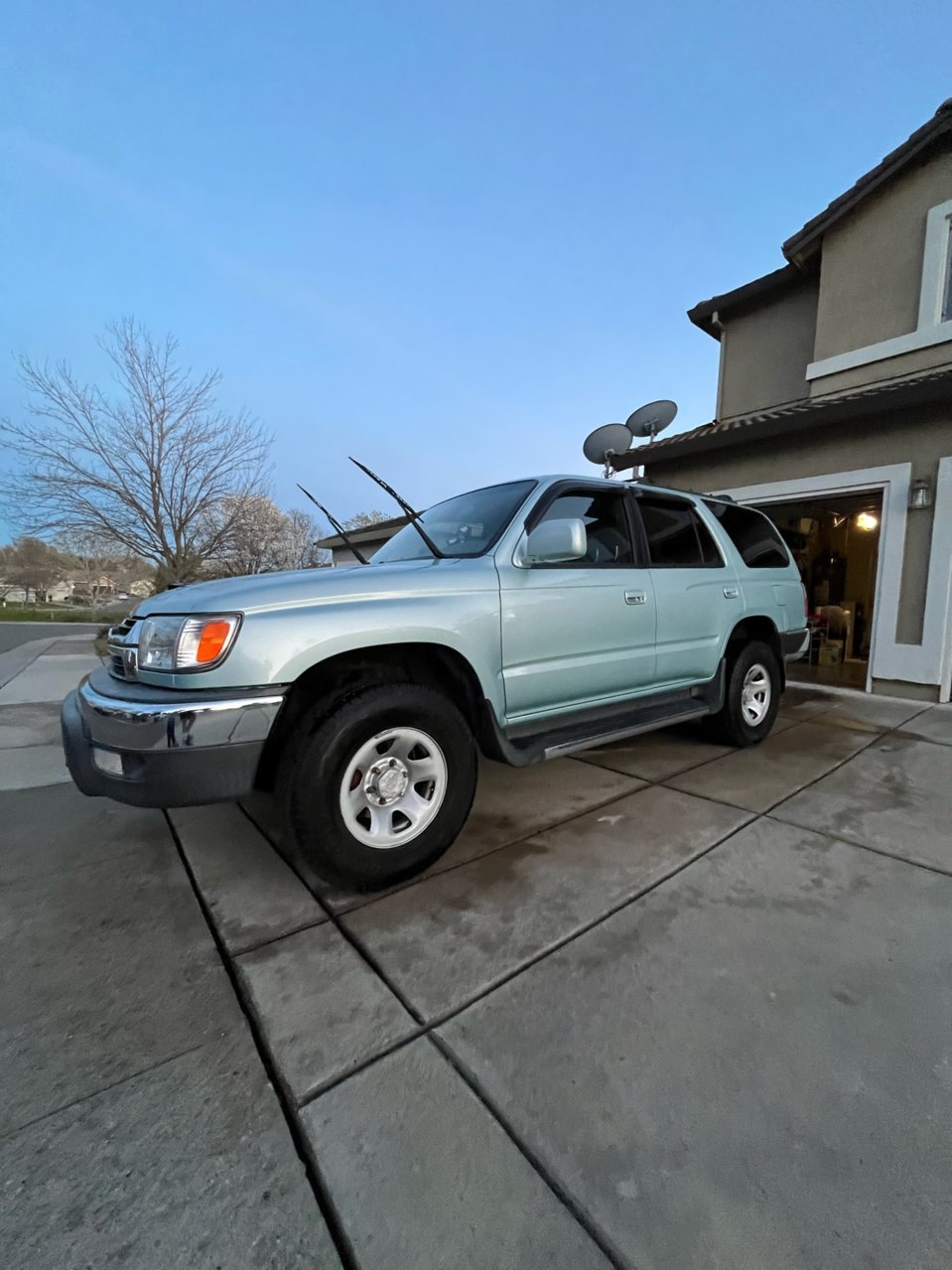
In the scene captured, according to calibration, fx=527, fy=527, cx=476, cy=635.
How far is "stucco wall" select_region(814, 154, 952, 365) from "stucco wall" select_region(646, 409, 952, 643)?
1399mm

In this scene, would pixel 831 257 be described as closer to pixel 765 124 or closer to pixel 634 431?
pixel 634 431

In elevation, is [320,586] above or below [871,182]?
below

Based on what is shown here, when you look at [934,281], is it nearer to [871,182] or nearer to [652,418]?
[871,182]

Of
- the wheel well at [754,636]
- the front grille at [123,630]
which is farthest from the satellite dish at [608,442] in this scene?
the front grille at [123,630]

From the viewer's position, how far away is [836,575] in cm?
1030

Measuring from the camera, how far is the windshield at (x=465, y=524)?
9.44 feet

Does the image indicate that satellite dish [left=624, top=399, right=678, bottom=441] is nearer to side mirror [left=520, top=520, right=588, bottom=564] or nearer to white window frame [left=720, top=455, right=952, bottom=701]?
white window frame [left=720, top=455, right=952, bottom=701]

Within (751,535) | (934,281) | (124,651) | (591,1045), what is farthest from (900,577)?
(124,651)

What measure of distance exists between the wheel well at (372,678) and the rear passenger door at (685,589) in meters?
1.44

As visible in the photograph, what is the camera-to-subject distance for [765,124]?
8.96m

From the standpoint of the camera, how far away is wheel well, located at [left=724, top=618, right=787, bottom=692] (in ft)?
13.5

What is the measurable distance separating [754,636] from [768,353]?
686cm

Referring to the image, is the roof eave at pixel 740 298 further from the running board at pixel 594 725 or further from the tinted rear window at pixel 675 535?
the running board at pixel 594 725

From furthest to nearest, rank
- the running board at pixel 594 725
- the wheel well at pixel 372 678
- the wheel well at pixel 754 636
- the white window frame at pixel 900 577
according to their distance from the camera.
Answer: the white window frame at pixel 900 577, the wheel well at pixel 754 636, the running board at pixel 594 725, the wheel well at pixel 372 678
